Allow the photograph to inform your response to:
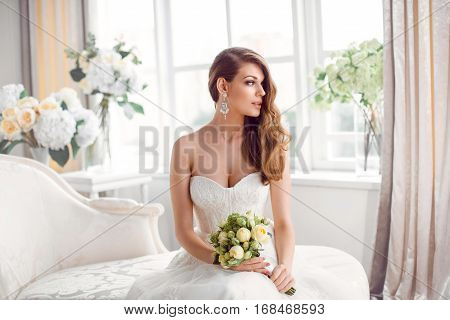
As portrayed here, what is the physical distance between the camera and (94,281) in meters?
1.93

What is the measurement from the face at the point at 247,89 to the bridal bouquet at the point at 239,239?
43cm

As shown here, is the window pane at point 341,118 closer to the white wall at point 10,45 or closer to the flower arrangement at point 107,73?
the flower arrangement at point 107,73

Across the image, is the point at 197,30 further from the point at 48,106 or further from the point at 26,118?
the point at 26,118

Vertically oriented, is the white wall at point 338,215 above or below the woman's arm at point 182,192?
below

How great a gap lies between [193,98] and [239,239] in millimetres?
2046

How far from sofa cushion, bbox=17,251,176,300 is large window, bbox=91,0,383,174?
1.25m

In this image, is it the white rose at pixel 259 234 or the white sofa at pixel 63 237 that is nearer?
the white rose at pixel 259 234

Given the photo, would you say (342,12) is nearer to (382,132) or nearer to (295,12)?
(295,12)

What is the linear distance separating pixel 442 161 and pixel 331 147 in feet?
2.62

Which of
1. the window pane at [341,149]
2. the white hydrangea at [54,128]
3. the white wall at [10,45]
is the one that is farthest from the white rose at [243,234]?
the white wall at [10,45]

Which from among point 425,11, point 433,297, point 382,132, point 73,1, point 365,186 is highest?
point 73,1

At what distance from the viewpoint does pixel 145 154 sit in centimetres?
367

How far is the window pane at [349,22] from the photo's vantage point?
2816 mm
